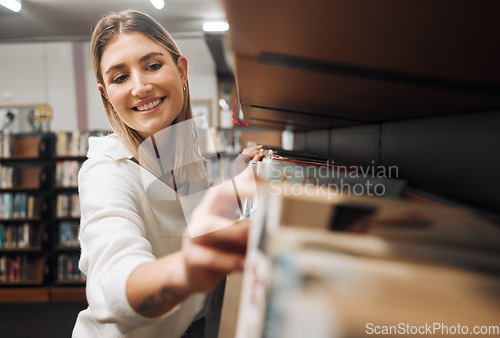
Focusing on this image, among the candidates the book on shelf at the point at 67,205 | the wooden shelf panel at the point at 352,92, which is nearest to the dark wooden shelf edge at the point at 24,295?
the book on shelf at the point at 67,205

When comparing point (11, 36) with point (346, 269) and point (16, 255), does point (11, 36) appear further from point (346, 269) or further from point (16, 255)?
point (346, 269)

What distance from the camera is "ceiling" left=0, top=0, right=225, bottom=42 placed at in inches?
168

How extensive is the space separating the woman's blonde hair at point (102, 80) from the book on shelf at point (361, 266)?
2.69ft

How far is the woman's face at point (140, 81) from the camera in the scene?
890 millimetres

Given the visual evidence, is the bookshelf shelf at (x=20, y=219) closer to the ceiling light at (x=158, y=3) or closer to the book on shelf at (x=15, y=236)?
the book on shelf at (x=15, y=236)

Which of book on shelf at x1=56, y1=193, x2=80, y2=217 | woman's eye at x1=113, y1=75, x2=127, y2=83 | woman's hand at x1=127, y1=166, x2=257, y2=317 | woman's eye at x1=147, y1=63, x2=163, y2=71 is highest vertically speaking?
woman's eye at x1=147, y1=63, x2=163, y2=71

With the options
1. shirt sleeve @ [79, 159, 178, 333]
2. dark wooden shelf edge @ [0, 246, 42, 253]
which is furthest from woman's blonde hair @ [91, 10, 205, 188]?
dark wooden shelf edge @ [0, 246, 42, 253]

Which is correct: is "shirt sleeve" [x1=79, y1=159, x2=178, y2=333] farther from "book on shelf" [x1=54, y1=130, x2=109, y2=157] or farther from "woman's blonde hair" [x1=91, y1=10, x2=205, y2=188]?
"book on shelf" [x1=54, y1=130, x2=109, y2=157]

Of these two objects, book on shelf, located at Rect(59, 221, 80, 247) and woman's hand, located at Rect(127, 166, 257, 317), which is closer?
woman's hand, located at Rect(127, 166, 257, 317)

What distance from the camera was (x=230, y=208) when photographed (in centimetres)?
36

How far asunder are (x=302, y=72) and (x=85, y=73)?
607 cm

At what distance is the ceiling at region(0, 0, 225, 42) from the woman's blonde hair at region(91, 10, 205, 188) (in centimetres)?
338

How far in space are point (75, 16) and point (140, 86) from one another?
15.8 ft

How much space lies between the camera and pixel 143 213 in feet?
2.88
